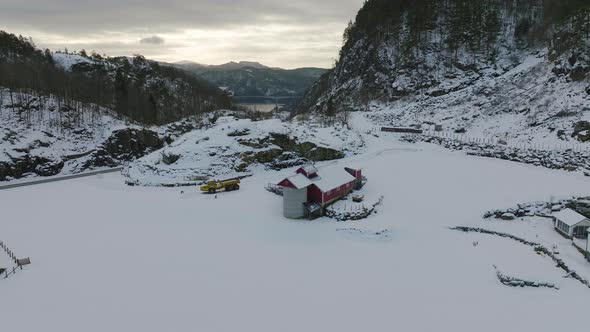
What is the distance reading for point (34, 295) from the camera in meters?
15.4

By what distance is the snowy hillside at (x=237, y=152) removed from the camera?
35.5 meters

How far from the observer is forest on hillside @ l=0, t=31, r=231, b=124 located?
50.1 m

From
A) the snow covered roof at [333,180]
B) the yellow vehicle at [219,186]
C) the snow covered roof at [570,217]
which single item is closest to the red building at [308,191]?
the snow covered roof at [333,180]

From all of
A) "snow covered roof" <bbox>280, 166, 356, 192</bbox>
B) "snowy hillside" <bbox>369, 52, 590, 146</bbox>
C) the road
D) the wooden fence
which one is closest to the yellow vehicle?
"snow covered roof" <bbox>280, 166, 356, 192</bbox>

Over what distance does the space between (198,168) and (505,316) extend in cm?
2857

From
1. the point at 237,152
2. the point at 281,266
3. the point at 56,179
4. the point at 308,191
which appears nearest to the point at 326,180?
→ the point at 308,191

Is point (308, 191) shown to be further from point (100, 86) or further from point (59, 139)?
point (100, 86)

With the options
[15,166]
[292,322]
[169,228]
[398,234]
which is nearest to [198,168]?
[169,228]

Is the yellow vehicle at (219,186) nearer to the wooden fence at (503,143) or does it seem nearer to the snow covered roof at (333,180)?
the snow covered roof at (333,180)

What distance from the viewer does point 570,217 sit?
65.3ft

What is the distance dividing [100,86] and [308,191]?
61.0m

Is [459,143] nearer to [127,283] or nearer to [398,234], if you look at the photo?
[398,234]

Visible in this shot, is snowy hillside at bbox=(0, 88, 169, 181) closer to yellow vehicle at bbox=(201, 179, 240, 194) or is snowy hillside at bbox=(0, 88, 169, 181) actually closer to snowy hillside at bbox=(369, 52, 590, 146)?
yellow vehicle at bbox=(201, 179, 240, 194)

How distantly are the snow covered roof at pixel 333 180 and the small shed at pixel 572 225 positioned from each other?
12587 mm
